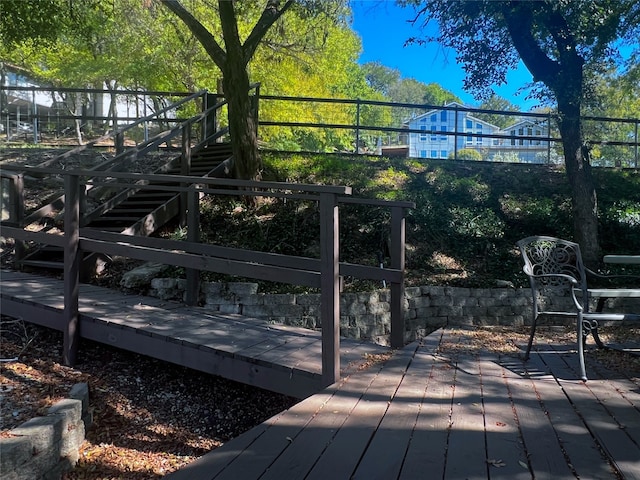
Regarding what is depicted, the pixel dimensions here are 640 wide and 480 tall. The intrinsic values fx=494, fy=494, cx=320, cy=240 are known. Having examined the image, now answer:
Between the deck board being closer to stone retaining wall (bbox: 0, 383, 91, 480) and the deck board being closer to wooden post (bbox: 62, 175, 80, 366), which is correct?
wooden post (bbox: 62, 175, 80, 366)

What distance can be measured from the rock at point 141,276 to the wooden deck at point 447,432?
11.6ft

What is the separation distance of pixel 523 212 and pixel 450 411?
7.16 meters

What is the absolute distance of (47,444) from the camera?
2.81 metres

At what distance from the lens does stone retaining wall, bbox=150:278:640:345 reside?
5.88 metres

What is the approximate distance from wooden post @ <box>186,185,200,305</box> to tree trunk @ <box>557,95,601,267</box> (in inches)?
236

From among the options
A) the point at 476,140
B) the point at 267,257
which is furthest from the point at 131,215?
Answer: the point at 476,140

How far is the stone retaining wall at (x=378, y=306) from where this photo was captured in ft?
19.3

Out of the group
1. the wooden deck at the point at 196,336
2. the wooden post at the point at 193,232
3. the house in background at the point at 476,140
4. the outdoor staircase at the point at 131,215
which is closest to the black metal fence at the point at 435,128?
the house in background at the point at 476,140

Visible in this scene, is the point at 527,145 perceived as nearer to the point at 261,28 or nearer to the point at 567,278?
the point at 261,28

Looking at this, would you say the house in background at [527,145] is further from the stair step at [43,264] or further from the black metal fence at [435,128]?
the stair step at [43,264]

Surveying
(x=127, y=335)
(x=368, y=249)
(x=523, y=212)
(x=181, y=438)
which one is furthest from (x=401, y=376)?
(x=523, y=212)

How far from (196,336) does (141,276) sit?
2.26 m

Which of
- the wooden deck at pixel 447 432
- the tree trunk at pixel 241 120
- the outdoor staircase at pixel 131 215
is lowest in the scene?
the wooden deck at pixel 447 432

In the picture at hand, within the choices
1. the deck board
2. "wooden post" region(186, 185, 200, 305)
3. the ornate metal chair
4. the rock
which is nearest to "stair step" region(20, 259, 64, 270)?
the rock
